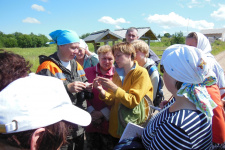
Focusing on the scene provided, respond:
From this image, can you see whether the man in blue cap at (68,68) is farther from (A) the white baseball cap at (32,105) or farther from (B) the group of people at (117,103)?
(A) the white baseball cap at (32,105)

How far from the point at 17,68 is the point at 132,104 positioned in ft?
4.68

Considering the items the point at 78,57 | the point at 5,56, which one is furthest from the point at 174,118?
the point at 78,57

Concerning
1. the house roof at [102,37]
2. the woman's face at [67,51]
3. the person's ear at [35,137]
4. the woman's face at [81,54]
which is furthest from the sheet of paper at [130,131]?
the house roof at [102,37]

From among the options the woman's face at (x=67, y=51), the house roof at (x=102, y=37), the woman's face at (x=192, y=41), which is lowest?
the woman's face at (x=67, y=51)

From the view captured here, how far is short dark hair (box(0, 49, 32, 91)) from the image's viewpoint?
1.04 meters

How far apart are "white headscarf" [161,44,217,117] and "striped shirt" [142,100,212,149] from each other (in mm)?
83

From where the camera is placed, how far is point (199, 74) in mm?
1231

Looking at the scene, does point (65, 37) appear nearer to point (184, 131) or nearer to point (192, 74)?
point (192, 74)

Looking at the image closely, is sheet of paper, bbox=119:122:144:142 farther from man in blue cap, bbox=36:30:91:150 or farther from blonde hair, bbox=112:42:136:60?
blonde hair, bbox=112:42:136:60

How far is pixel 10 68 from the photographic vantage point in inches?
42.9

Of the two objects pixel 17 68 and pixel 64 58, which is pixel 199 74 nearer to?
pixel 17 68

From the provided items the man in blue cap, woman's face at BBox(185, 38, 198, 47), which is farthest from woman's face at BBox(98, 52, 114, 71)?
woman's face at BBox(185, 38, 198, 47)

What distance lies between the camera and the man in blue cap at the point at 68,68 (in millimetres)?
2135

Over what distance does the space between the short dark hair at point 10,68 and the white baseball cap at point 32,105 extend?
191 millimetres
